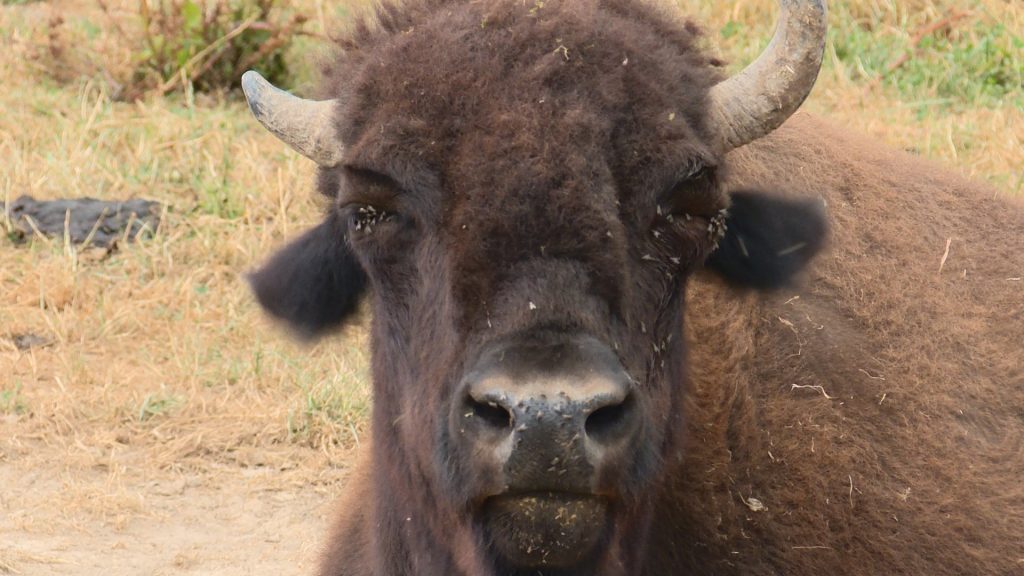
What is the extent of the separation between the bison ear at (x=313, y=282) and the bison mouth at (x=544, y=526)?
1.28 m

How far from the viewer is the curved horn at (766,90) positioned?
13.9ft

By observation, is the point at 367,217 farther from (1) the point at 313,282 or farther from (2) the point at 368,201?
(1) the point at 313,282

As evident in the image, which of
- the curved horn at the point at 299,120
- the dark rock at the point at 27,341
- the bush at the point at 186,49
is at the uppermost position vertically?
the curved horn at the point at 299,120

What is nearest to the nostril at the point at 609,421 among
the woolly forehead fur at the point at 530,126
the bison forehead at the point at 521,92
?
the woolly forehead fur at the point at 530,126

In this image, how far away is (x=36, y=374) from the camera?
8.68m

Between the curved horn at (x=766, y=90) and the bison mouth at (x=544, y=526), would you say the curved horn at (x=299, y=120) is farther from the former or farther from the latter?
the bison mouth at (x=544, y=526)

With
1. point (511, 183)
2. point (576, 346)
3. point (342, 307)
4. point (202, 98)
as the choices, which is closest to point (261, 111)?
point (342, 307)

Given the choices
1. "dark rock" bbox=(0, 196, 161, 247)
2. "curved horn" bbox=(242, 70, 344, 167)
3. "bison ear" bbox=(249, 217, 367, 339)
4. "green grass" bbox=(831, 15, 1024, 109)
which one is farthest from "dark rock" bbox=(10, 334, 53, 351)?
"green grass" bbox=(831, 15, 1024, 109)

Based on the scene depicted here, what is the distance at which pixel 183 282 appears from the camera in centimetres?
962

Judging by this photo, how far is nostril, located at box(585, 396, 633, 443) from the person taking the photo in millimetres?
3568

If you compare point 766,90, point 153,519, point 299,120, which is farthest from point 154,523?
point 766,90

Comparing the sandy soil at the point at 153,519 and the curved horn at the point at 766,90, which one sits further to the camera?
the sandy soil at the point at 153,519

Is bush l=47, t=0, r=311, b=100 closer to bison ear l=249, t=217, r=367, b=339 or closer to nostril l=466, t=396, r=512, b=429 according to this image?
bison ear l=249, t=217, r=367, b=339

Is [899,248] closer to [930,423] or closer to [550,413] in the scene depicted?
[930,423]
